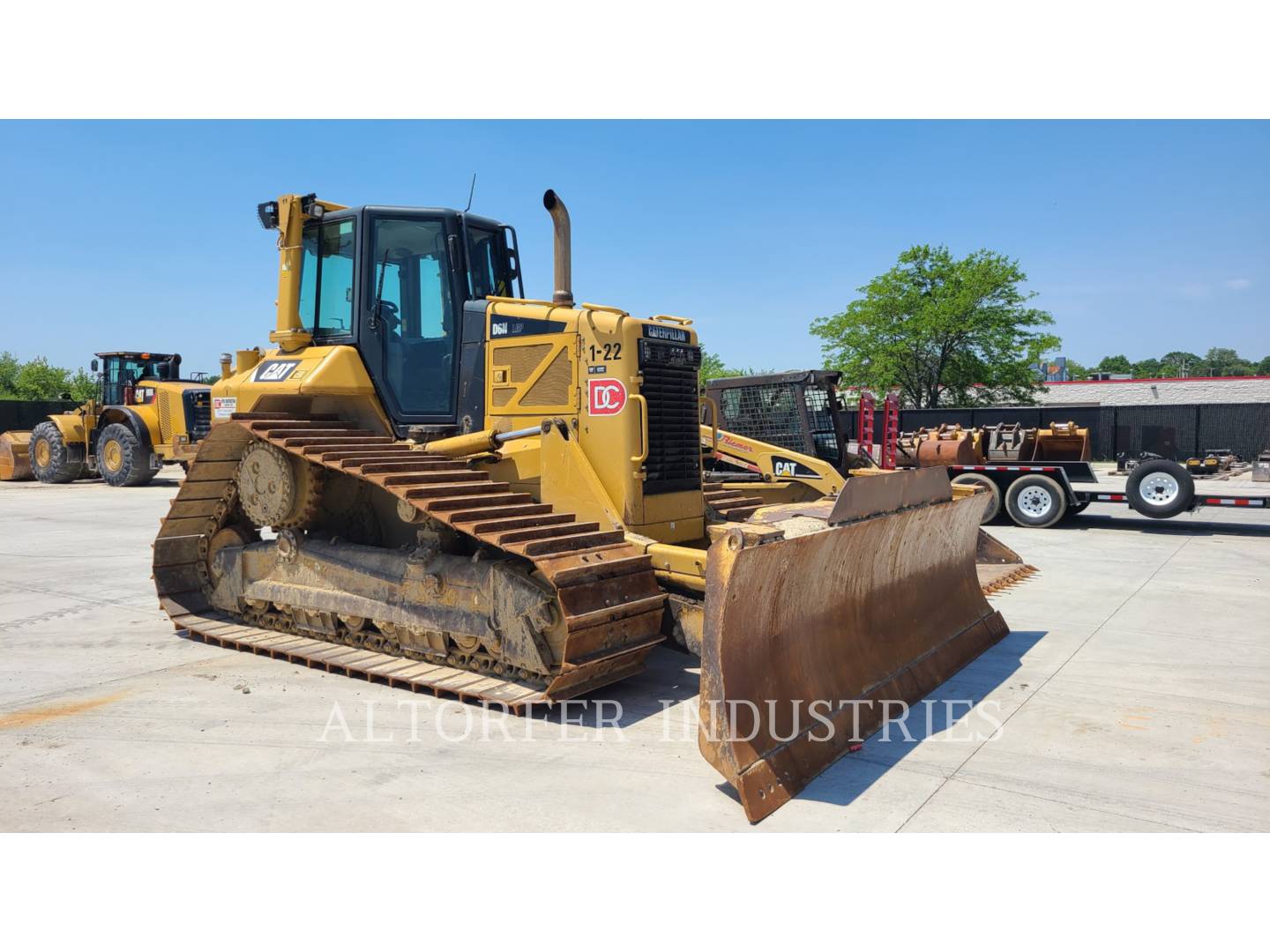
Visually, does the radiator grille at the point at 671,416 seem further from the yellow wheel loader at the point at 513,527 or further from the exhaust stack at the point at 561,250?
the exhaust stack at the point at 561,250

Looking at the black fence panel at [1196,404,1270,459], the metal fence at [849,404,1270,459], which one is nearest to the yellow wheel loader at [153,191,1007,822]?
the metal fence at [849,404,1270,459]

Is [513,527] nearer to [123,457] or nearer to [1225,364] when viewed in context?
[123,457]

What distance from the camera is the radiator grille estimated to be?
237 inches

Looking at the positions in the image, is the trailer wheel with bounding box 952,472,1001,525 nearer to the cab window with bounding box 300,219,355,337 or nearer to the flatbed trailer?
the flatbed trailer

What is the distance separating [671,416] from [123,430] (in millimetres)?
19095

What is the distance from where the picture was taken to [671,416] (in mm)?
6227

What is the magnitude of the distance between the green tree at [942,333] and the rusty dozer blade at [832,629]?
27.5 meters

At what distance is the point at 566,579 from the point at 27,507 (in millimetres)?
15996

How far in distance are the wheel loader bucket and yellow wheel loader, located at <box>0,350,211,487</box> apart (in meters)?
0.02

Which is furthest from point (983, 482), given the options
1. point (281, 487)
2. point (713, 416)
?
point (281, 487)

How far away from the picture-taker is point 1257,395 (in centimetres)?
3928

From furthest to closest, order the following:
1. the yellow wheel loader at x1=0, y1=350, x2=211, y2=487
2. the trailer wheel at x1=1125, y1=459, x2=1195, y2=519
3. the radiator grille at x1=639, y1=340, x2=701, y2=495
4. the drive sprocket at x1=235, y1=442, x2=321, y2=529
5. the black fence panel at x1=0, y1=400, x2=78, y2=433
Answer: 1. the black fence panel at x1=0, y1=400, x2=78, y2=433
2. the yellow wheel loader at x1=0, y1=350, x2=211, y2=487
3. the trailer wheel at x1=1125, y1=459, x2=1195, y2=519
4. the drive sprocket at x1=235, y1=442, x2=321, y2=529
5. the radiator grille at x1=639, y1=340, x2=701, y2=495

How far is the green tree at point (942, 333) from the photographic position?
3269 centimetres

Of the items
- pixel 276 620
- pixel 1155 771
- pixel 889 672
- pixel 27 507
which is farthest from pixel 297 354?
pixel 27 507
